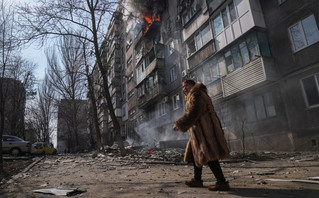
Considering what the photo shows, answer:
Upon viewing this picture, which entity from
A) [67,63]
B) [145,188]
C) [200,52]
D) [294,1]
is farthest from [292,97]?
[67,63]

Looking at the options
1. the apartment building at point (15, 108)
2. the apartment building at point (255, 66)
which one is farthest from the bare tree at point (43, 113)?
the apartment building at point (255, 66)

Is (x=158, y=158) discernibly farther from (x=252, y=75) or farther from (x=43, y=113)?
(x=43, y=113)

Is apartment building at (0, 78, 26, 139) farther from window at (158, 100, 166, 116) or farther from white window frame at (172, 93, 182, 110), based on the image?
white window frame at (172, 93, 182, 110)

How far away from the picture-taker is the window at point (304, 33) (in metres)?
8.80

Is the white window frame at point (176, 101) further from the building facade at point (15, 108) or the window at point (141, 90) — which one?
the building facade at point (15, 108)

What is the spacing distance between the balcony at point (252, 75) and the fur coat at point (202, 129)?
7.81 meters

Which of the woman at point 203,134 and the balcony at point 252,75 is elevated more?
the balcony at point 252,75

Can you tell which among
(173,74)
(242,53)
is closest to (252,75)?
(242,53)

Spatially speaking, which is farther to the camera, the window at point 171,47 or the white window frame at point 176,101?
the window at point 171,47

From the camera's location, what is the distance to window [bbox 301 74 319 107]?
8.55m

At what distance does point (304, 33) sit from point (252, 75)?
9.07 ft

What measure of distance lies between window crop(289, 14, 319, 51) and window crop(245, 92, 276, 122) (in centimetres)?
265

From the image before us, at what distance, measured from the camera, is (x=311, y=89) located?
347 inches

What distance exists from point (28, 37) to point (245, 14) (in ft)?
37.2
